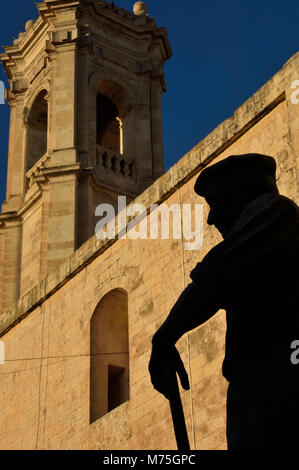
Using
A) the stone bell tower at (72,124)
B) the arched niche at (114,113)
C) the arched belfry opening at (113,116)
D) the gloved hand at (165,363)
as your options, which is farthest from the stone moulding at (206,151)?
the arched belfry opening at (113,116)

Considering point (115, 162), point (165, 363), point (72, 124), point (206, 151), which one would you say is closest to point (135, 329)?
point (206, 151)

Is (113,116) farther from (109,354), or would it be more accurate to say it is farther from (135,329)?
(135,329)

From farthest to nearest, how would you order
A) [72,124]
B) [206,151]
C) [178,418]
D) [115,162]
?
[115,162], [72,124], [206,151], [178,418]

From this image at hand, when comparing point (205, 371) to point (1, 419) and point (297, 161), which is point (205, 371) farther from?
point (1, 419)

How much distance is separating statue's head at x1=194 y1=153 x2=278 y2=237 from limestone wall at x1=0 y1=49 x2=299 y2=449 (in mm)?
5868

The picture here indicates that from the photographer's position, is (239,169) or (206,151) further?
(206,151)

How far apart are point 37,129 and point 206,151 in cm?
1413

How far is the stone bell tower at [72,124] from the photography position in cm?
2059

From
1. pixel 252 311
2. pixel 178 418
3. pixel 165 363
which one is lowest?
pixel 178 418

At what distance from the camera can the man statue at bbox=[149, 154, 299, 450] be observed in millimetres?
3068

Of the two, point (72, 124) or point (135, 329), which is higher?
point (72, 124)

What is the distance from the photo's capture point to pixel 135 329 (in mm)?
11625

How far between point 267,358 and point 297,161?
6.53 m

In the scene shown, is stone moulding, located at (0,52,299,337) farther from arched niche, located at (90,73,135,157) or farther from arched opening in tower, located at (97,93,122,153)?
arched opening in tower, located at (97,93,122,153)
